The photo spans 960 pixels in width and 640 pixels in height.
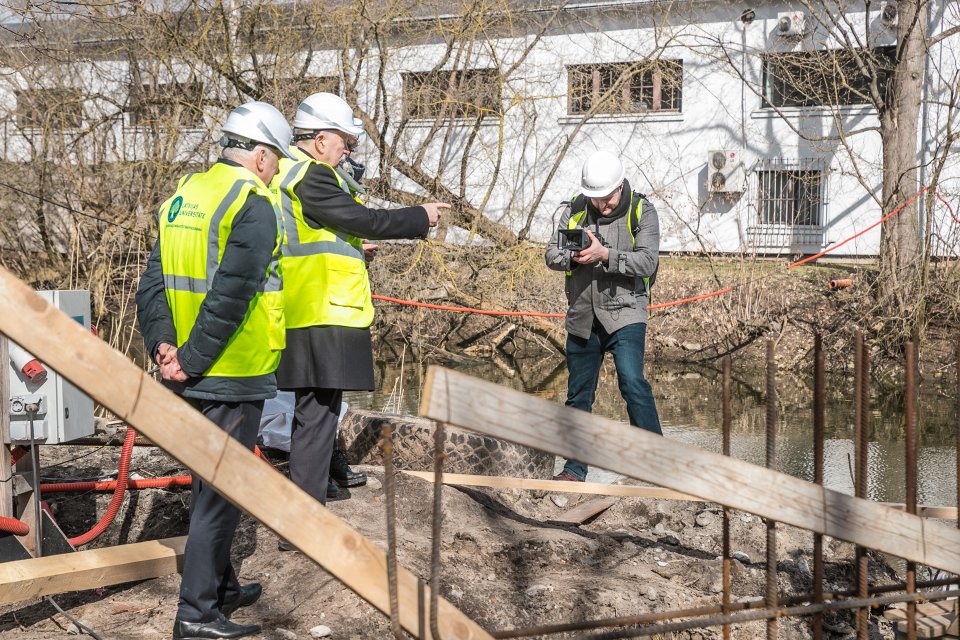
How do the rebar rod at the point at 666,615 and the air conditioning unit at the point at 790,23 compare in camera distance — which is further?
the air conditioning unit at the point at 790,23

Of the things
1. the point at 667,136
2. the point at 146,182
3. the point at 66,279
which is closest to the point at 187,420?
the point at 146,182

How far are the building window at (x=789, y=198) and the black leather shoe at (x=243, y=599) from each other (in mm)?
15335

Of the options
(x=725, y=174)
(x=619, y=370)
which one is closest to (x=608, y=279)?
(x=619, y=370)

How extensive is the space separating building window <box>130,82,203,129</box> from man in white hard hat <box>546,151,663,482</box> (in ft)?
25.1

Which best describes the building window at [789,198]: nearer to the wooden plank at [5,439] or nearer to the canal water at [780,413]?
the canal water at [780,413]

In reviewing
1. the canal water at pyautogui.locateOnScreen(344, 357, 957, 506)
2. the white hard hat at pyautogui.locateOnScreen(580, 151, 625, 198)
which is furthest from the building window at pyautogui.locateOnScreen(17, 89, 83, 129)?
the white hard hat at pyautogui.locateOnScreen(580, 151, 625, 198)

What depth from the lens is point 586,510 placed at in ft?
17.0

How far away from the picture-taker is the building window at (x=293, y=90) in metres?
11.9

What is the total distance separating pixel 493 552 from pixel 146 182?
9.66 m

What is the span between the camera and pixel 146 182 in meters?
Result: 12.6

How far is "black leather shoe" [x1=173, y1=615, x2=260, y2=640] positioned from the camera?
3.32m

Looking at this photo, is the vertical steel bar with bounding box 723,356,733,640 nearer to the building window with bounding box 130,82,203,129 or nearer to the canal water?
the canal water

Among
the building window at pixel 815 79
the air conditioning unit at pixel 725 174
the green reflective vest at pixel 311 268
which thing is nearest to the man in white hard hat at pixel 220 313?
the green reflective vest at pixel 311 268

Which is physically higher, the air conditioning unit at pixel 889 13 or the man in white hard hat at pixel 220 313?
the air conditioning unit at pixel 889 13
